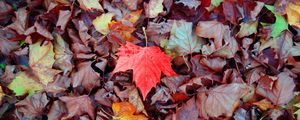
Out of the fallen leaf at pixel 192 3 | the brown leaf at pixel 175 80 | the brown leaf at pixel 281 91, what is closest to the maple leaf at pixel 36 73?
the brown leaf at pixel 175 80

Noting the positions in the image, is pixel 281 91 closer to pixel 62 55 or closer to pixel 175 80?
pixel 175 80

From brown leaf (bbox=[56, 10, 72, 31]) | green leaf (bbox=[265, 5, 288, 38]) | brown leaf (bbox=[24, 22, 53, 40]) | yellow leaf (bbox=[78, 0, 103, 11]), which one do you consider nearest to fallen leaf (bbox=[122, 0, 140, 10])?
yellow leaf (bbox=[78, 0, 103, 11])

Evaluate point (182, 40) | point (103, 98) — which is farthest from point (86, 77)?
point (182, 40)

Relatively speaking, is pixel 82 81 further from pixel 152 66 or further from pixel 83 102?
pixel 152 66

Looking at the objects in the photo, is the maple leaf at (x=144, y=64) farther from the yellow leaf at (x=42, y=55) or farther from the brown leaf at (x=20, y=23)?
the brown leaf at (x=20, y=23)

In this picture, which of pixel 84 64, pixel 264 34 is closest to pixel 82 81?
A: pixel 84 64

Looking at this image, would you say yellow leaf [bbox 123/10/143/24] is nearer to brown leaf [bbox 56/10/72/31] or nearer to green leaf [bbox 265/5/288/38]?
brown leaf [bbox 56/10/72/31]
